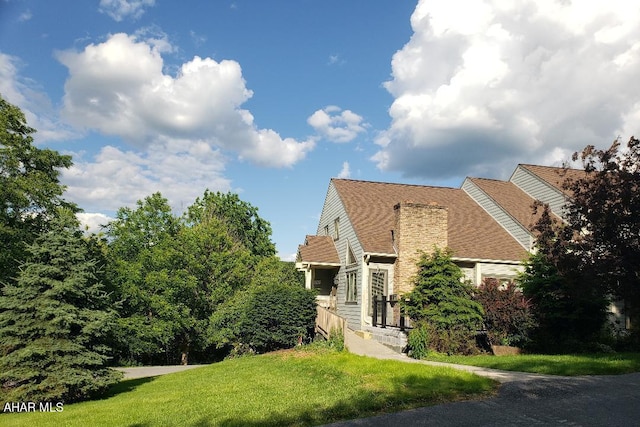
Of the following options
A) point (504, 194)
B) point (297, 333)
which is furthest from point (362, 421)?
point (504, 194)

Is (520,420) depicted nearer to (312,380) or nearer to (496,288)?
(312,380)

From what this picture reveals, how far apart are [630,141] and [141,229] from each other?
32.4m

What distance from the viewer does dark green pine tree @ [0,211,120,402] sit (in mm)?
12469

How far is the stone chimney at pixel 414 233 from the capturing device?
68.5 ft

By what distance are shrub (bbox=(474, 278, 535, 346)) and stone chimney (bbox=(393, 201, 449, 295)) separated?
14.5 ft

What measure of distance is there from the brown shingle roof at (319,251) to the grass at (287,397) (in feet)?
36.0

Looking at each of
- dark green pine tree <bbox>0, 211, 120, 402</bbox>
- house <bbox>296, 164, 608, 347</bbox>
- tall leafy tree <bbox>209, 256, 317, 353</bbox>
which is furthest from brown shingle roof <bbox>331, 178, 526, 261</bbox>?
dark green pine tree <bbox>0, 211, 120, 402</bbox>

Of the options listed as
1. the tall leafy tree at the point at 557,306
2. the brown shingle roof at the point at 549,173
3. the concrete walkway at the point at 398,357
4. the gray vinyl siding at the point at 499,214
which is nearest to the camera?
the concrete walkway at the point at 398,357

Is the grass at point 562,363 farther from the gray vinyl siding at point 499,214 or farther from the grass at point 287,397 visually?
the gray vinyl siding at point 499,214

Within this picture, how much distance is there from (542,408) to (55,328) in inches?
469

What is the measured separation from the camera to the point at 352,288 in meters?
23.0

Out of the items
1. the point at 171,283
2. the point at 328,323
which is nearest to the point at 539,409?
the point at 328,323

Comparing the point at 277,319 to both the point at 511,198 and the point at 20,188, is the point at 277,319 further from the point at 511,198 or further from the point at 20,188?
the point at 511,198

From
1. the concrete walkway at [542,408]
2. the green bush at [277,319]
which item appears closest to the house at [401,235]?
the green bush at [277,319]
